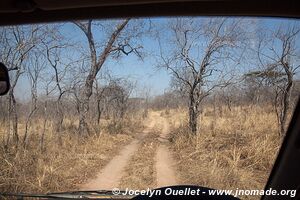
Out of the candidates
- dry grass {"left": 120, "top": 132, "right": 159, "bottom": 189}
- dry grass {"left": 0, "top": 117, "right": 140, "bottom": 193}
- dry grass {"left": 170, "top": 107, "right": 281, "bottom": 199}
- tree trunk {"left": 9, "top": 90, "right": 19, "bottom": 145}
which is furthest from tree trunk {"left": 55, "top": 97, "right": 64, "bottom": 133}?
dry grass {"left": 170, "top": 107, "right": 281, "bottom": 199}

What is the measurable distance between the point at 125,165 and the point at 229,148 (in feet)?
6.17

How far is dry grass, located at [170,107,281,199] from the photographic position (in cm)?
522

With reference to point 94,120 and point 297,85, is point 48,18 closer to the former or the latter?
point 297,85

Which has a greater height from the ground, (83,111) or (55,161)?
(83,111)

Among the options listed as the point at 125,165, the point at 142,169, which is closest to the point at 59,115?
the point at 125,165

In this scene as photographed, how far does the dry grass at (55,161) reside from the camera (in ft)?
18.8

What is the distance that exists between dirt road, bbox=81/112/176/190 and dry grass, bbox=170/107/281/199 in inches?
7.5

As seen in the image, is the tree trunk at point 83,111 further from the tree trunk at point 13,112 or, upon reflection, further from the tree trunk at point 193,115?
the tree trunk at point 193,115

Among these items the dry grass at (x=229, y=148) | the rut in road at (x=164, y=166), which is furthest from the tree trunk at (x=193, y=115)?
the rut in road at (x=164, y=166)

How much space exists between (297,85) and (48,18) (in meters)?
5.11

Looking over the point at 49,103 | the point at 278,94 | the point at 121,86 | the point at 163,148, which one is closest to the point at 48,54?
the point at 49,103

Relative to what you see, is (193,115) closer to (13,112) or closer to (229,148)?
(229,148)

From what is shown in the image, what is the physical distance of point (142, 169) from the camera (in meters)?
6.10

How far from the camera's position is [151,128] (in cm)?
866
